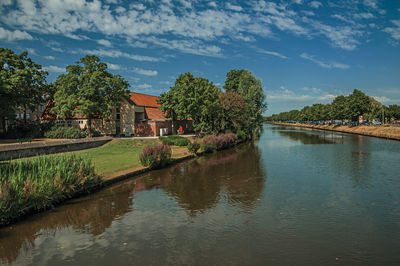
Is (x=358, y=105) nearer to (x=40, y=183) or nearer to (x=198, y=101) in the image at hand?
(x=198, y=101)

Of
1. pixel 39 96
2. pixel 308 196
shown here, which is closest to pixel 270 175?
pixel 308 196

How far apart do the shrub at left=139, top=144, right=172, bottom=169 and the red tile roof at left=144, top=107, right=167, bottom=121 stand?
93.3 feet

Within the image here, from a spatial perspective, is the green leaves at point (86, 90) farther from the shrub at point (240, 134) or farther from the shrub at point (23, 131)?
the shrub at point (240, 134)

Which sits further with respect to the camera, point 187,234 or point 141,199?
point 141,199

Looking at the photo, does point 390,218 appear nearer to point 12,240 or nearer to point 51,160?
point 12,240

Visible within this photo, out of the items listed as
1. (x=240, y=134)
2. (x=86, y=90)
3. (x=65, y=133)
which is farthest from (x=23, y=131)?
(x=240, y=134)

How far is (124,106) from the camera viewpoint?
158ft

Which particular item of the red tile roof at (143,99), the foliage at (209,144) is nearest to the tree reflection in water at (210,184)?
the foliage at (209,144)

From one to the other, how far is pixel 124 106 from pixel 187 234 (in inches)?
1663

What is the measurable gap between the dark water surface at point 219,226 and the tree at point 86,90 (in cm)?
2507

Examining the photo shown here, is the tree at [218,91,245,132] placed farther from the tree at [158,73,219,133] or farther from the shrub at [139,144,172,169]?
the shrub at [139,144,172,169]

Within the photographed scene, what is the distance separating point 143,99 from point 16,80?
24743 millimetres

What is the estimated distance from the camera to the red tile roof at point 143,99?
51263 mm

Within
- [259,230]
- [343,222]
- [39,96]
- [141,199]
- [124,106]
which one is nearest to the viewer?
[259,230]
